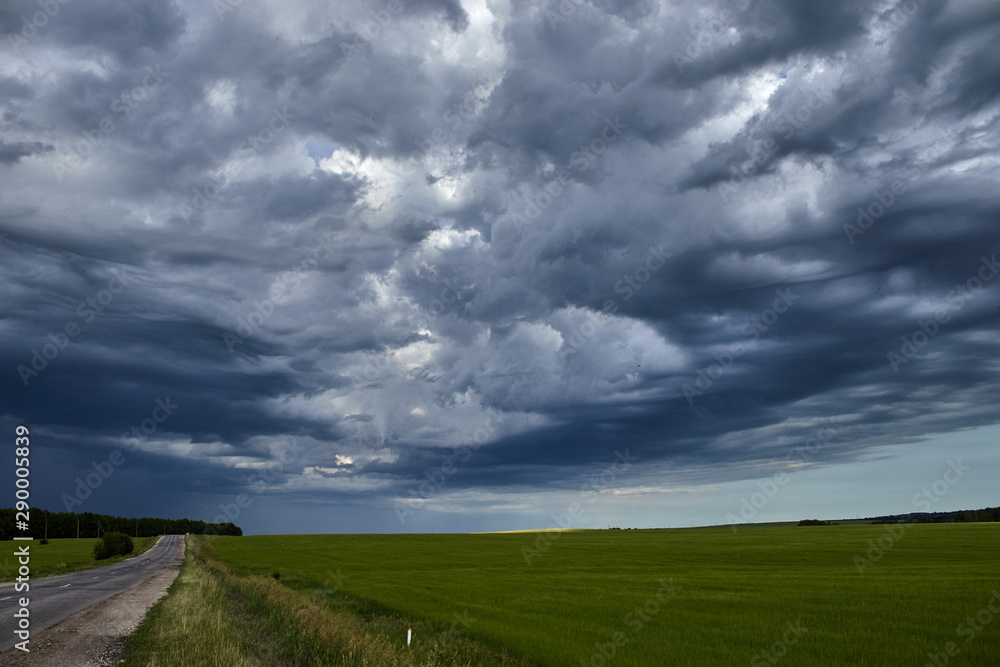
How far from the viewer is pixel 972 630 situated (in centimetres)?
2112

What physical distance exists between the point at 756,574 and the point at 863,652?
95.0ft

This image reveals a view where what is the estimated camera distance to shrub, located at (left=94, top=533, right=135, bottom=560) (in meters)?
84.0

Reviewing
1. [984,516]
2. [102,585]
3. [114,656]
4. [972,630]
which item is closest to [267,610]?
[114,656]

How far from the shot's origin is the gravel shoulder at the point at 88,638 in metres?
14.6

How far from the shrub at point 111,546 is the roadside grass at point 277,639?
70.1 metres

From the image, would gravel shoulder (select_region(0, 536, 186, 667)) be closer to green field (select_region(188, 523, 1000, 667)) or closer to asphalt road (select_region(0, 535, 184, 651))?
asphalt road (select_region(0, 535, 184, 651))

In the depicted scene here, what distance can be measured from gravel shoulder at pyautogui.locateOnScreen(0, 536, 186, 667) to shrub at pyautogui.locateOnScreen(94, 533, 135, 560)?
233 ft

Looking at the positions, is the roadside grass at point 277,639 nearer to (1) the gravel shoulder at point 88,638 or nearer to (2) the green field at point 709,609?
(1) the gravel shoulder at point 88,638

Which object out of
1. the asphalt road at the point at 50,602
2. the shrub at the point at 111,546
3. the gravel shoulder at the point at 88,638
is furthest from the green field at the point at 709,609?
the shrub at the point at 111,546

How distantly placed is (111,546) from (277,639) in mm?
85661

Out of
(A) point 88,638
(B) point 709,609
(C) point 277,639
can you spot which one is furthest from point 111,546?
(B) point 709,609

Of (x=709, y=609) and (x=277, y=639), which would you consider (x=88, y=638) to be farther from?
(x=709, y=609)

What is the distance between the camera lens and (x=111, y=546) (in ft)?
283

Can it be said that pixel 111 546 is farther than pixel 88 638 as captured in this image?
Yes
